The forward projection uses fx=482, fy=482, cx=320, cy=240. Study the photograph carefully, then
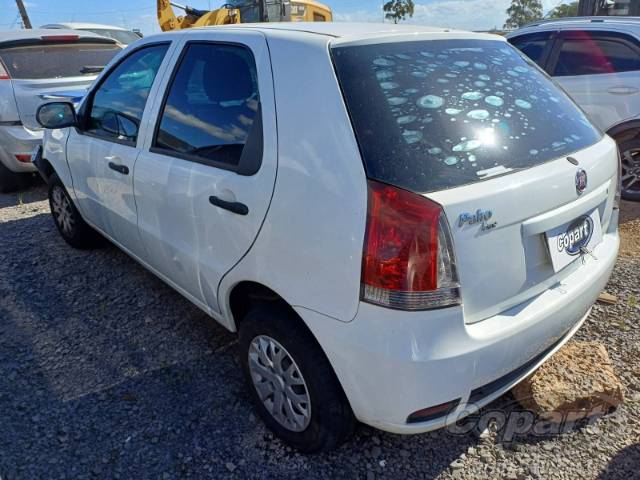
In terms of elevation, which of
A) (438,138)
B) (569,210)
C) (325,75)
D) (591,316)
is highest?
(325,75)

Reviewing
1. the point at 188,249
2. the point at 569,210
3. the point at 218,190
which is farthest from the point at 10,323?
the point at 569,210

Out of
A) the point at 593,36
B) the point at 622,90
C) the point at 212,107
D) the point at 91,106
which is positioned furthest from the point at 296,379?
the point at 593,36

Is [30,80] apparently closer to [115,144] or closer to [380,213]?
[115,144]

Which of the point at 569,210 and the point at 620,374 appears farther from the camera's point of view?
the point at 620,374

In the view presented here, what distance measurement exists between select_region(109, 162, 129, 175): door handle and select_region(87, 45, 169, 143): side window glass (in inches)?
6.2

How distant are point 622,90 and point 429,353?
482cm

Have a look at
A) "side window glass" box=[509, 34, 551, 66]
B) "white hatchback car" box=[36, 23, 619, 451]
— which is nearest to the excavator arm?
"side window glass" box=[509, 34, 551, 66]

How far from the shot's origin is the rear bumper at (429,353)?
154 cm

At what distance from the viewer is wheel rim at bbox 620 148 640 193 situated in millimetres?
5074

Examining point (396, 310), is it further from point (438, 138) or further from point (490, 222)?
point (438, 138)

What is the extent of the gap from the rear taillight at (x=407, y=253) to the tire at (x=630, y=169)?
15.0 feet

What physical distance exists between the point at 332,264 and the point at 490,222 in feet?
1.74

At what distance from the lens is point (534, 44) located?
218 inches

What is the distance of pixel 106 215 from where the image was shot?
3.29 metres
